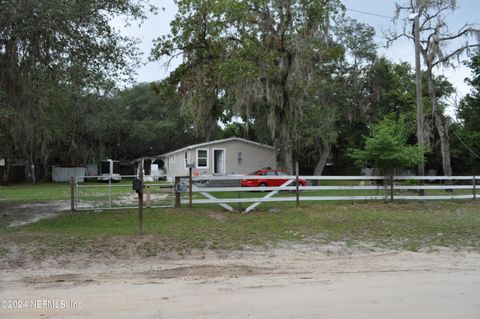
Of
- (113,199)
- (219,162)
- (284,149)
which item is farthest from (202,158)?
(113,199)

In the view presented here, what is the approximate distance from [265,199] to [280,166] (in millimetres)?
11823

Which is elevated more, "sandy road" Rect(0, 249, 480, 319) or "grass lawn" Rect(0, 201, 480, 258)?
"grass lawn" Rect(0, 201, 480, 258)

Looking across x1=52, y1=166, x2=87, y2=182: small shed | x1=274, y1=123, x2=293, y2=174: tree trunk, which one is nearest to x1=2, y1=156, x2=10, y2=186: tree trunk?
x1=52, y1=166, x2=87, y2=182: small shed

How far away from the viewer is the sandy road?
522 cm

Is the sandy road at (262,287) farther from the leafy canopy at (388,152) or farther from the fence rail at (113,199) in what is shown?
the leafy canopy at (388,152)

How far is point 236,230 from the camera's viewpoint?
1078cm

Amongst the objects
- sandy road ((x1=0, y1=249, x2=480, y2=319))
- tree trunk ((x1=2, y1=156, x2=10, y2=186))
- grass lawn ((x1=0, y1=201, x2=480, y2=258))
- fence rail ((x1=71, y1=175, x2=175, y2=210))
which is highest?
tree trunk ((x1=2, y1=156, x2=10, y2=186))

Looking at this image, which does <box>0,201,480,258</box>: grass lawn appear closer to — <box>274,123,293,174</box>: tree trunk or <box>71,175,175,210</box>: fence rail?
<box>71,175,175,210</box>: fence rail

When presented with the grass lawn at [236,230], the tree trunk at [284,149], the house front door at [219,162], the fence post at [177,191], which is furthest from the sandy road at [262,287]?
the house front door at [219,162]

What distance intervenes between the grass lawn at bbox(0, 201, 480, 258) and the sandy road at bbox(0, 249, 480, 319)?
35.3 inches

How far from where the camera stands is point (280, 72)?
2231 cm

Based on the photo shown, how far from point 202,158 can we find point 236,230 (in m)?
21.9

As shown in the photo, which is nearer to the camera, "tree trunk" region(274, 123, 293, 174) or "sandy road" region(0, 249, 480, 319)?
"sandy road" region(0, 249, 480, 319)

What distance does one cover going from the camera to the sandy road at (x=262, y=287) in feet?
17.1
